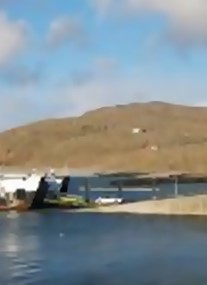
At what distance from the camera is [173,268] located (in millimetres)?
41438

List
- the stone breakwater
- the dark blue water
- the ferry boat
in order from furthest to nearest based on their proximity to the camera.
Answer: the ferry boat, the stone breakwater, the dark blue water

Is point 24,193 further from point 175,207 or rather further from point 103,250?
point 103,250

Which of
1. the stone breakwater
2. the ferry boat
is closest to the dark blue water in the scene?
the stone breakwater

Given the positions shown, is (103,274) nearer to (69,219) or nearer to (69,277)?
(69,277)

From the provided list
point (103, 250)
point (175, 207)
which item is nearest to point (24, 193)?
point (175, 207)

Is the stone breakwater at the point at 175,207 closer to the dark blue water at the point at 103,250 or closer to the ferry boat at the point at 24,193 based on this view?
the dark blue water at the point at 103,250

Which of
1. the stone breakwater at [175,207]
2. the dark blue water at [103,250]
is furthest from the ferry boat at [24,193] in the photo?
the stone breakwater at [175,207]

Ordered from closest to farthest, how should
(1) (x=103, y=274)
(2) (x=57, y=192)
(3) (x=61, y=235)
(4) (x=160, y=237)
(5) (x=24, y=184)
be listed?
(1) (x=103, y=274)
(4) (x=160, y=237)
(3) (x=61, y=235)
(5) (x=24, y=184)
(2) (x=57, y=192)

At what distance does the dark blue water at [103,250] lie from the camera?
38781 mm

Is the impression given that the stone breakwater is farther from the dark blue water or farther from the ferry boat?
the ferry boat

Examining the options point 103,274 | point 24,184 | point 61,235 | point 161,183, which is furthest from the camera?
point 161,183

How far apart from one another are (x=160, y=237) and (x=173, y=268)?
16.2 metres

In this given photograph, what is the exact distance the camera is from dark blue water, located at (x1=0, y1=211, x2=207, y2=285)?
38.8 m

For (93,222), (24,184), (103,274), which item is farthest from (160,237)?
(24,184)
